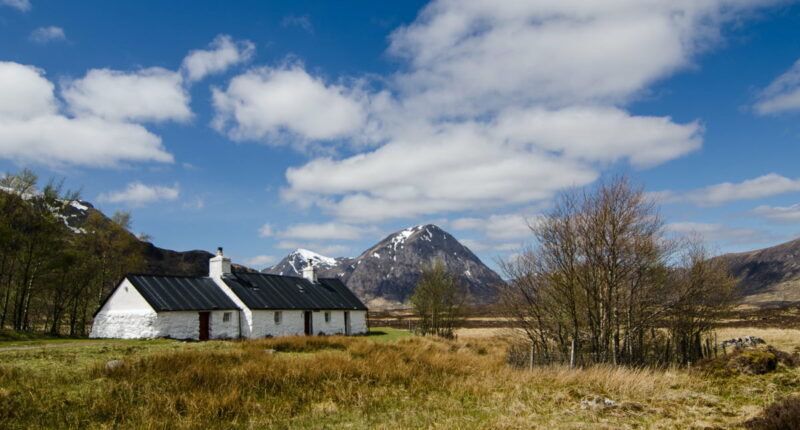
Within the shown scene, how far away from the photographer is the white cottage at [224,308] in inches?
1198

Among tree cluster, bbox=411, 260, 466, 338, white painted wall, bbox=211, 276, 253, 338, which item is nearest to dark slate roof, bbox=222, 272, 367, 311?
white painted wall, bbox=211, 276, 253, 338

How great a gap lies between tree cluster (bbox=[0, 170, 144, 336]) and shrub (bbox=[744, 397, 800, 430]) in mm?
35910

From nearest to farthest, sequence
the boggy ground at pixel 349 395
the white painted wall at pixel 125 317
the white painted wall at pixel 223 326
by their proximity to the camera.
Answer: the boggy ground at pixel 349 395 → the white painted wall at pixel 125 317 → the white painted wall at pixel 223 326

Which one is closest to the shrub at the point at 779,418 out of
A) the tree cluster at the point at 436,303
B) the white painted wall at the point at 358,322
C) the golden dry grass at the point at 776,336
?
the golden dry grass at the point at 776,336

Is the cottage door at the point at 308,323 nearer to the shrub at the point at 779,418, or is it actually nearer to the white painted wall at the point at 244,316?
the white painted wall at the point at 244,316

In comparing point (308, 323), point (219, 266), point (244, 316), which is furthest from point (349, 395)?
point (308, 323)

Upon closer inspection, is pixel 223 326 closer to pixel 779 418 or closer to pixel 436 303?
pixel 436 303

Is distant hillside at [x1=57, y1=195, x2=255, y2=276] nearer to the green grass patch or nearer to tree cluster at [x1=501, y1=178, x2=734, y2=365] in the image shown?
the green grass patch

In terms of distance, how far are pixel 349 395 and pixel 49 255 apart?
29919 millimetres

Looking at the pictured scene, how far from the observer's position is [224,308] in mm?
34094

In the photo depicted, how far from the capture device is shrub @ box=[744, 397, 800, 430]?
7633mm

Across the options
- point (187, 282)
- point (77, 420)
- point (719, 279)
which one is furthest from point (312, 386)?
point (187, 282)

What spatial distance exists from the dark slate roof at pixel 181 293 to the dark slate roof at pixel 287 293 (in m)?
1.28

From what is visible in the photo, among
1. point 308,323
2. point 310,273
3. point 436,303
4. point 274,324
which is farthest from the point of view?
point 310,273
